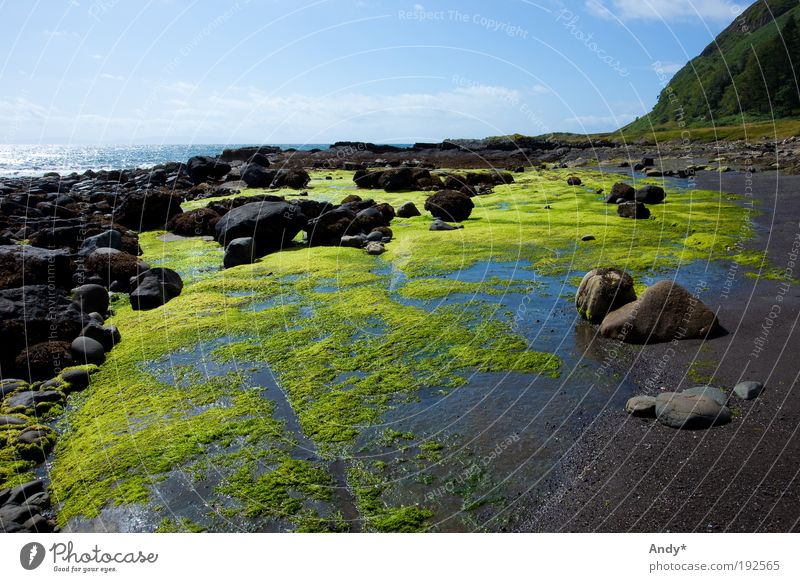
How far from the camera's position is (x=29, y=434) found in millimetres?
9375

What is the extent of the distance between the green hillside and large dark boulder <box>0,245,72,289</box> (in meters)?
70.3

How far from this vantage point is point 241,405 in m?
10.5

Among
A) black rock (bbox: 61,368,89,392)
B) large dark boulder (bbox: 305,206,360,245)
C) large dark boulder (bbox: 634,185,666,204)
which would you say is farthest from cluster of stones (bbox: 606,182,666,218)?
black rock (bbox: 61,368,89,392)

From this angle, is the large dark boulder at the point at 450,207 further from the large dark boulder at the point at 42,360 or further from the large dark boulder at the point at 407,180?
the large dark boulder at the point at 42,360

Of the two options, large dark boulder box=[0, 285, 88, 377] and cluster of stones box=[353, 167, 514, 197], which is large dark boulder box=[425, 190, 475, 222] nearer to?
cluster of stones box=[353, 167, 514, 197]

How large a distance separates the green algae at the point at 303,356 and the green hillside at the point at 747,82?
5753 centimetres

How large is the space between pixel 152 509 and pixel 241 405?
119 inches

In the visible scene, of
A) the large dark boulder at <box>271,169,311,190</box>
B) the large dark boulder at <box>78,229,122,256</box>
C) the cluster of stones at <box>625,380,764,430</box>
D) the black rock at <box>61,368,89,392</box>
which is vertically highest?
the large dark boulder at <box>271,169,311,190</box>

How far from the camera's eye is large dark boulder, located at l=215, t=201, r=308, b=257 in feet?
81.4

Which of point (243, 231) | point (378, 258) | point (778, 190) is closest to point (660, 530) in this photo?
point (378, 258)

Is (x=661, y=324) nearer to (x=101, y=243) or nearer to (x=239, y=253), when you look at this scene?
(x=239, y=253)

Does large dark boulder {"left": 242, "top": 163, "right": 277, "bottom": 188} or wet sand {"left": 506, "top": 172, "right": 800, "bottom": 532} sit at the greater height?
large dark boulder {"left": 242, "top": 163, "right": 277, "bottom": 188}

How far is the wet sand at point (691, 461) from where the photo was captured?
6.78 m

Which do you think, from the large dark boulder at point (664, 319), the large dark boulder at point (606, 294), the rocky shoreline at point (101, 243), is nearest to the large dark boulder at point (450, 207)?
the rocky shoreline at point (101, 243)
